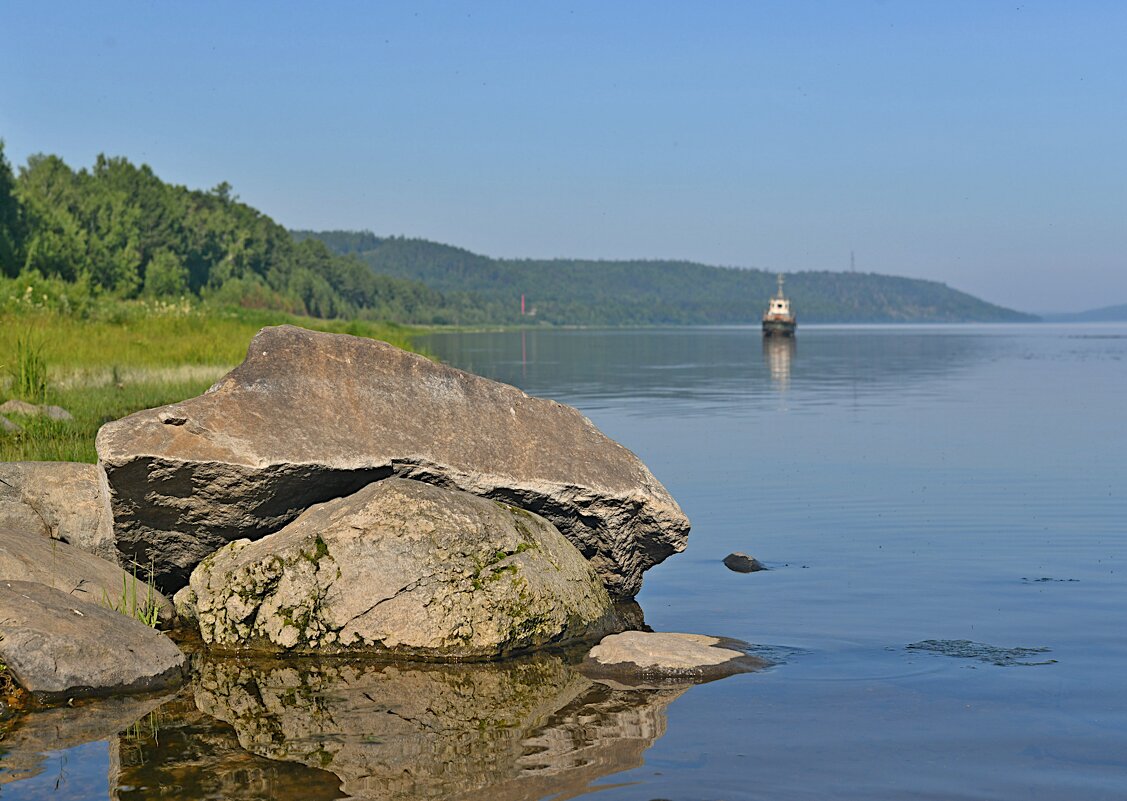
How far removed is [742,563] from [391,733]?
19.7ft

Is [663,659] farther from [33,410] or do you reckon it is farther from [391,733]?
[33,410]

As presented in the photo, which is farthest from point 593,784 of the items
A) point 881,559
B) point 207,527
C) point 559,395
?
point 559,395

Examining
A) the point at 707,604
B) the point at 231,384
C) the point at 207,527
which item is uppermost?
the point at 231,384

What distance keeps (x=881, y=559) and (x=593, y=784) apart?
288 inches

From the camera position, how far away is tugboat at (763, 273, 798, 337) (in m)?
120

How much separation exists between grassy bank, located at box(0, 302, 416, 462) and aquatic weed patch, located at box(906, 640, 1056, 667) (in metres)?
9.45

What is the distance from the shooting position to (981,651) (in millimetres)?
9359

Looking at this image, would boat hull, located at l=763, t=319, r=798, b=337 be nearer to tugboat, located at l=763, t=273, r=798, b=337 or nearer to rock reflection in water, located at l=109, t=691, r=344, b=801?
tugboat, located at l=763, t=273, r=798, b=337

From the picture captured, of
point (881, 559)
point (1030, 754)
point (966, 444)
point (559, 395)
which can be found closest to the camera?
point (1030, 754)

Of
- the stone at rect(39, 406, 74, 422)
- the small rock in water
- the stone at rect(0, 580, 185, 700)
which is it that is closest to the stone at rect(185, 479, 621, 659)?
the stone at rect(0, 580, 185, 700)

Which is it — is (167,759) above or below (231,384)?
below

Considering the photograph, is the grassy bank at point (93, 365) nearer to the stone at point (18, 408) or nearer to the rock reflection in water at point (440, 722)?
the stone at point (18, 408)

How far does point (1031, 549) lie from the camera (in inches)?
537

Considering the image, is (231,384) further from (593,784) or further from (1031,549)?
(1031,549)
